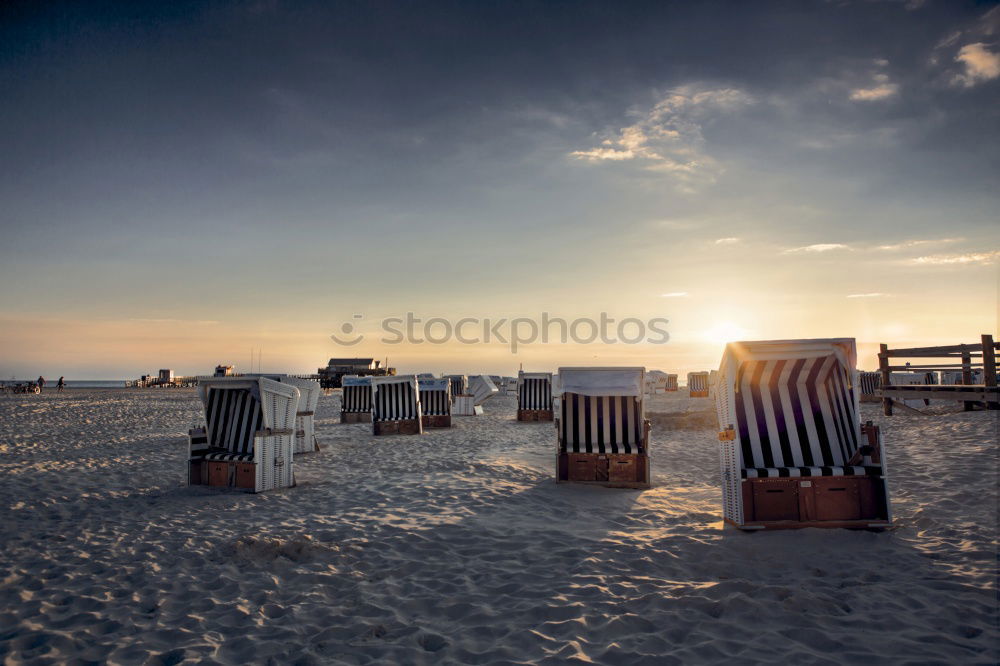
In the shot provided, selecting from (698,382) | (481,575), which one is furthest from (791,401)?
(698,382)

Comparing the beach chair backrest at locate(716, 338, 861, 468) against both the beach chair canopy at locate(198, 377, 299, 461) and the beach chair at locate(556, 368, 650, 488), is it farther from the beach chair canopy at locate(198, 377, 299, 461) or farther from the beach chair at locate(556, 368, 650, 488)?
the beach chair canopy at locate(198, 377, 299, 461)

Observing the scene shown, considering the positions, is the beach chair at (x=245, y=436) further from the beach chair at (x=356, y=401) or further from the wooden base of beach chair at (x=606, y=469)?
the beach chair at (x=356, y=401)

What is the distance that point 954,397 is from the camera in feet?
47.3

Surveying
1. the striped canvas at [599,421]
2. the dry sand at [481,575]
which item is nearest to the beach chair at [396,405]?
the dry sand at [481,575]

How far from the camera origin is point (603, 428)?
31.8ft

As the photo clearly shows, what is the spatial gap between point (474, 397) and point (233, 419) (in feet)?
56.0

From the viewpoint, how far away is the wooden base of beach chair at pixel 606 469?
910 cm

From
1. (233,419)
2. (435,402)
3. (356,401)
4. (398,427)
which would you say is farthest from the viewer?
(356,401)

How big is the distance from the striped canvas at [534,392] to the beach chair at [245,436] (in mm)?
12926

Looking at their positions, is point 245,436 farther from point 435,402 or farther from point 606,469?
point 435,402

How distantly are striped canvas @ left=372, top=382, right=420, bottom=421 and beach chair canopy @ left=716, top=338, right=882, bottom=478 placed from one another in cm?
1175

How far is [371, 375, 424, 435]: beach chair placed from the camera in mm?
16797

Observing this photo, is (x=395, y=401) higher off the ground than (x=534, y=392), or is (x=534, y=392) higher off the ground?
(x=534, y=392)

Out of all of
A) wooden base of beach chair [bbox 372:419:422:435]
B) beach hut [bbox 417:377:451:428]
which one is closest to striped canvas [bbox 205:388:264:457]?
wooden base of beach chair [bbox 372:419:422:435]
